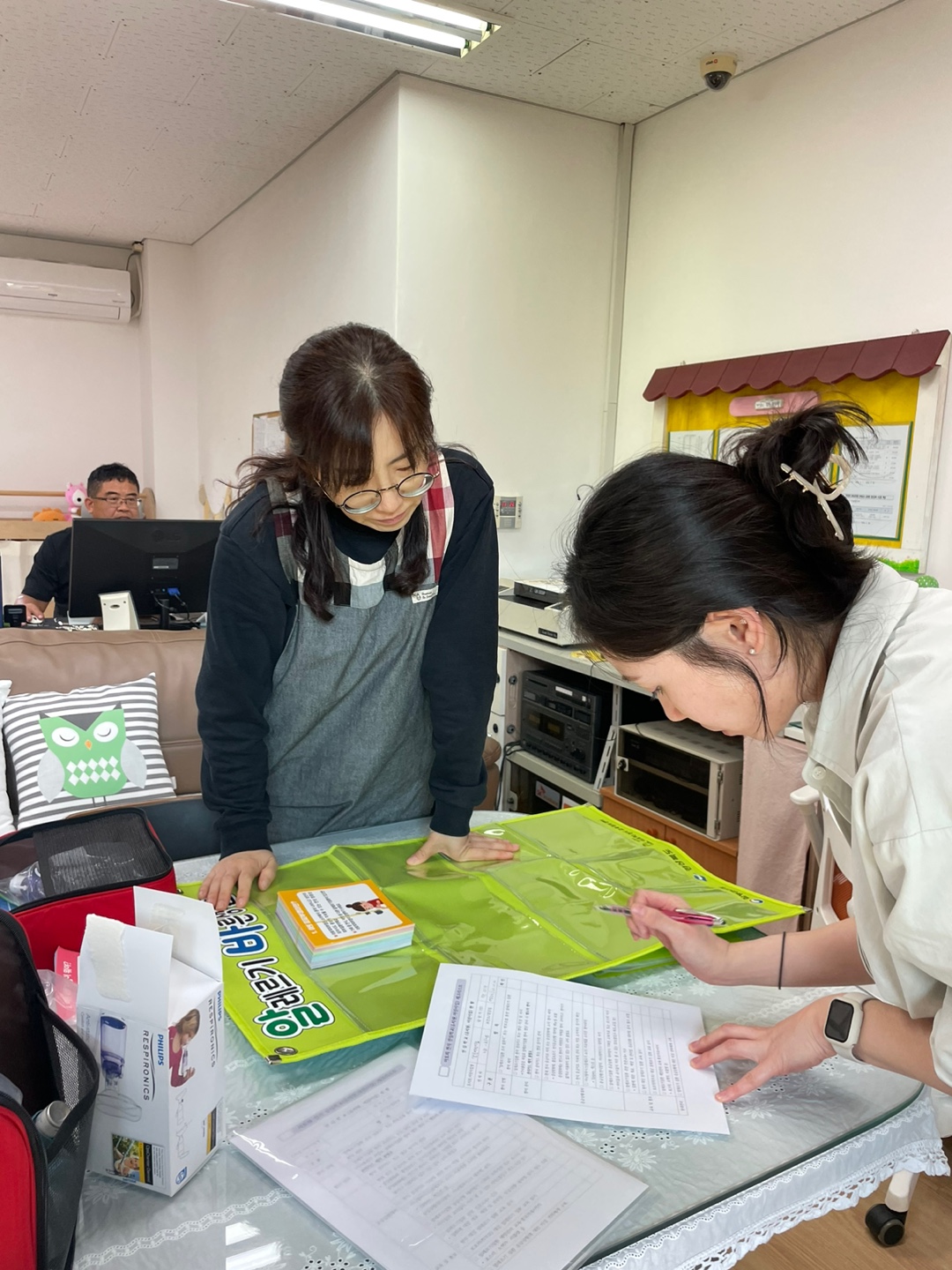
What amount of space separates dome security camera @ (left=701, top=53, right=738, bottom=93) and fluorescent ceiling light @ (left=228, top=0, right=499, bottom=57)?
648mm

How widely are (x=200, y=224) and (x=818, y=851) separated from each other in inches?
185

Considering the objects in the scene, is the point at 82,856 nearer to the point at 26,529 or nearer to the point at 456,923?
the point at 456,923

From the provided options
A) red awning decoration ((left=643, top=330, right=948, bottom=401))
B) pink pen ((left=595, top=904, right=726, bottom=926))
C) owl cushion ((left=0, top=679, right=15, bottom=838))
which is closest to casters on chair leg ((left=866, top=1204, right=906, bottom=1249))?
pink pen ((left=595, top=904, right=726, bottom=926))

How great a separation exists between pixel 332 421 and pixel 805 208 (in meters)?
2.12

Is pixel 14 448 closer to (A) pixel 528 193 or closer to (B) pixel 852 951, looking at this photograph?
(A) pixel 528 193

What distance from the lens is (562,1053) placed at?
86cm

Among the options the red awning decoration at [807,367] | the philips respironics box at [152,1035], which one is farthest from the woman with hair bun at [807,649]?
the red awning decoration at [807,367]

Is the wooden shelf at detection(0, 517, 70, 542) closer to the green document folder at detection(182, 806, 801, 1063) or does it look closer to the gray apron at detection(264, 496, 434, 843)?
the gray apron at detection(264, 496, 434, 843)

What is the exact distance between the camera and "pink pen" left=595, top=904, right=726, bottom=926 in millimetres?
1062

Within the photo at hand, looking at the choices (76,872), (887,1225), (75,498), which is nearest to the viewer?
(76,872)

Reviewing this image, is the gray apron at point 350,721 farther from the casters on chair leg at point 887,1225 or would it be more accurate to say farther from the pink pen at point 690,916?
the casters on chair leg at point 887,1225

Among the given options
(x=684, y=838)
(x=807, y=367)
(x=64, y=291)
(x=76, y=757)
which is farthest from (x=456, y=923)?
(x=64, y=291)

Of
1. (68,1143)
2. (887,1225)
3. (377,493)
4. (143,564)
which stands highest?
(377,493)

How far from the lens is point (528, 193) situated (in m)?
3.20
